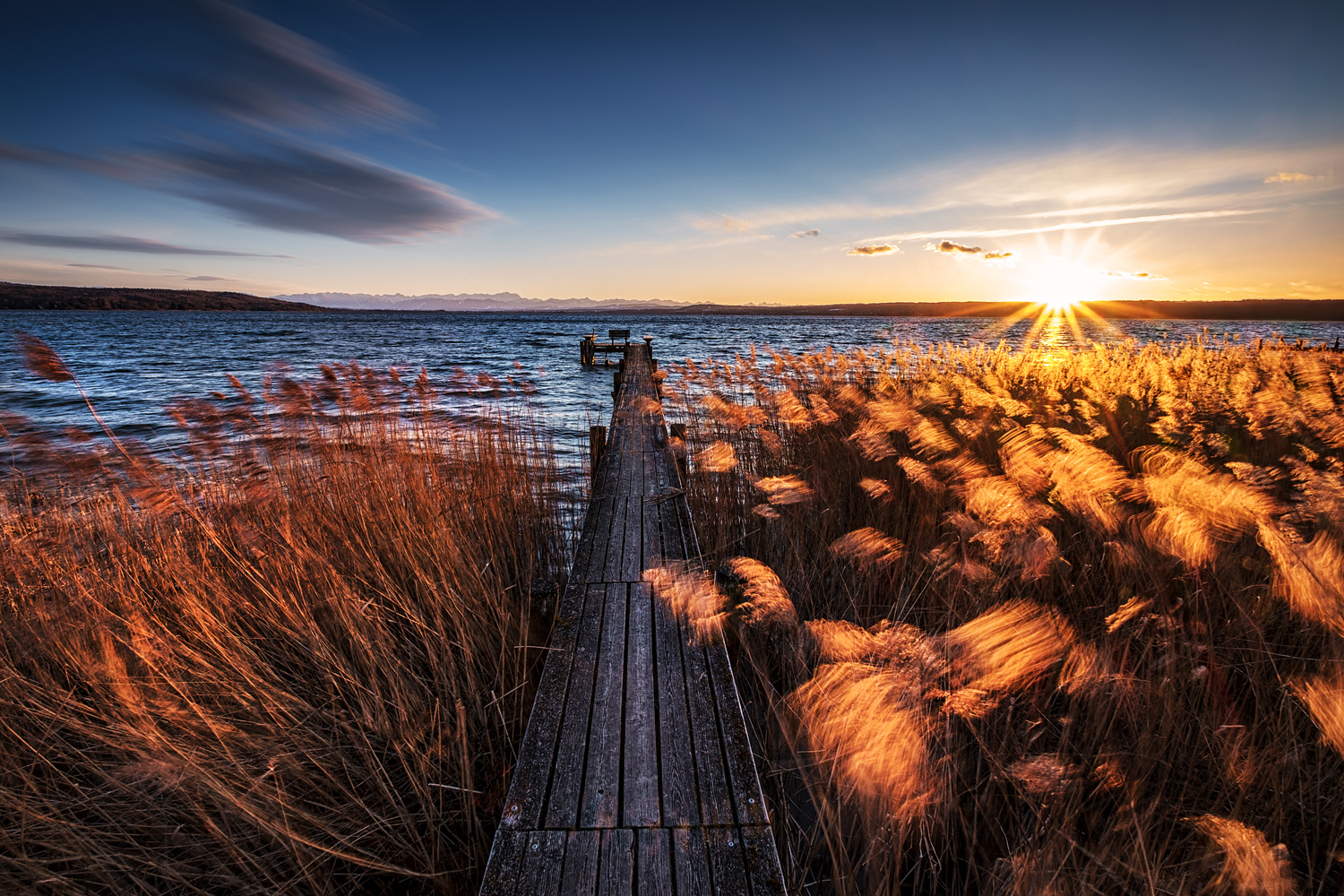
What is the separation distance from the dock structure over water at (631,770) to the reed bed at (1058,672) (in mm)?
209

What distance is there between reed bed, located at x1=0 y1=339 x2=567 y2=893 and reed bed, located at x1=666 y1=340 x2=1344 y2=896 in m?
1.33

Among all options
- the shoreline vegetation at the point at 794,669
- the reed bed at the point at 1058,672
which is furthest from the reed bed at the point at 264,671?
the reed bed at the point at 1058,672

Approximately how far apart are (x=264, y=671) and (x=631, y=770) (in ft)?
6.11

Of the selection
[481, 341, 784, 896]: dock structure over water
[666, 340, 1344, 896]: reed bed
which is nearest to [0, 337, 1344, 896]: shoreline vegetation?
[666, 340, 1344, 896]: reed bed

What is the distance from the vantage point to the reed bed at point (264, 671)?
1941 mm

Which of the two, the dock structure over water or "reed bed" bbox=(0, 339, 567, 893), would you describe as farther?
"reed bed" bbox=(0, 339, 567, 893)

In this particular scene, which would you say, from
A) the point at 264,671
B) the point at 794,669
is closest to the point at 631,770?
the point at 794,669

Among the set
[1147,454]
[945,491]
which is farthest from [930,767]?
[1147,454]

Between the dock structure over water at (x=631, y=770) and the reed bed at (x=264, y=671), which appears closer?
the dock structure over water at (x=631, y=770)

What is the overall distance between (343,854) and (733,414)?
4.50m

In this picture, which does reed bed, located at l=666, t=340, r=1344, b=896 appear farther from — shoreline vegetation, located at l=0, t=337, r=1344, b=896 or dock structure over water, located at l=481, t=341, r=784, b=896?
dock structure over water, located at l=481, t=341, r=784, b=896

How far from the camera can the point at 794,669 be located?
2.83 metres

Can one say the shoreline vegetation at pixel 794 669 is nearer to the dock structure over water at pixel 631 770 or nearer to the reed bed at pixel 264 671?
the reed bed at pixel 264 671

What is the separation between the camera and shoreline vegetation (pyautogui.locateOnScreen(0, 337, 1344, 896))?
1852mm
